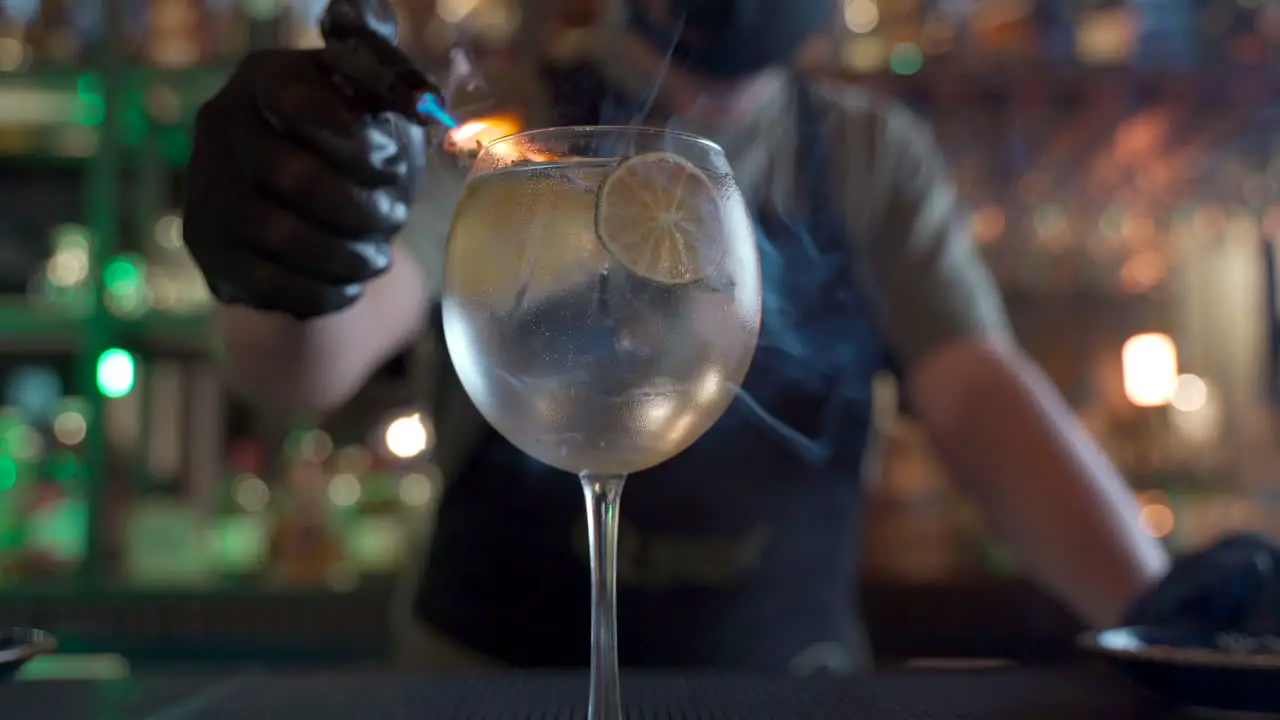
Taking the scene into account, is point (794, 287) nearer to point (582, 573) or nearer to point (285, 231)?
point (582, 573)

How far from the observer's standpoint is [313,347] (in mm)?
1188

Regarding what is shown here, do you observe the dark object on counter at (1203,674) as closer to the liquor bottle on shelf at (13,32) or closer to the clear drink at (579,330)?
the clear drink at (579,330)

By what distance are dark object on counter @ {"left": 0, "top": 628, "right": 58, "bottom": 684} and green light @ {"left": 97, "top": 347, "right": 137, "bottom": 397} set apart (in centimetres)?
179

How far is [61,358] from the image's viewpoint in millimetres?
2986

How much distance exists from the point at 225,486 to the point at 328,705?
206cm

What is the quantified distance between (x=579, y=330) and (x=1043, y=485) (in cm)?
90

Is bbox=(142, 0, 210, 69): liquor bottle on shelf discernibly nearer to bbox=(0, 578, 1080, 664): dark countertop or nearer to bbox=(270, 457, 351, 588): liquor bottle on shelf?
bbox=(270, 457, 351, 588): liquor bottle on shelf

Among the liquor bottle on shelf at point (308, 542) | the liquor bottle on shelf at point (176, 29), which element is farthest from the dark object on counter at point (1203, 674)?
the liquor bottle on shelf at point (176, 29)

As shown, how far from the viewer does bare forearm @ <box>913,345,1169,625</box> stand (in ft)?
4.18

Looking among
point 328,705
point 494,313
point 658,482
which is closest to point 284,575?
point 658,482

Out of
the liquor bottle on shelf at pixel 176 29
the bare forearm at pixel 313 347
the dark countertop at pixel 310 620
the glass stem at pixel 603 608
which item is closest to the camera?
the glass stem at pixel 603 608

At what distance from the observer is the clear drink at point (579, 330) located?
62 cm

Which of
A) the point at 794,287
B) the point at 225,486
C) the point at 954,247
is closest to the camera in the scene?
the point at 794,287

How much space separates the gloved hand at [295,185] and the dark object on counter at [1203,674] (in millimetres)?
573
